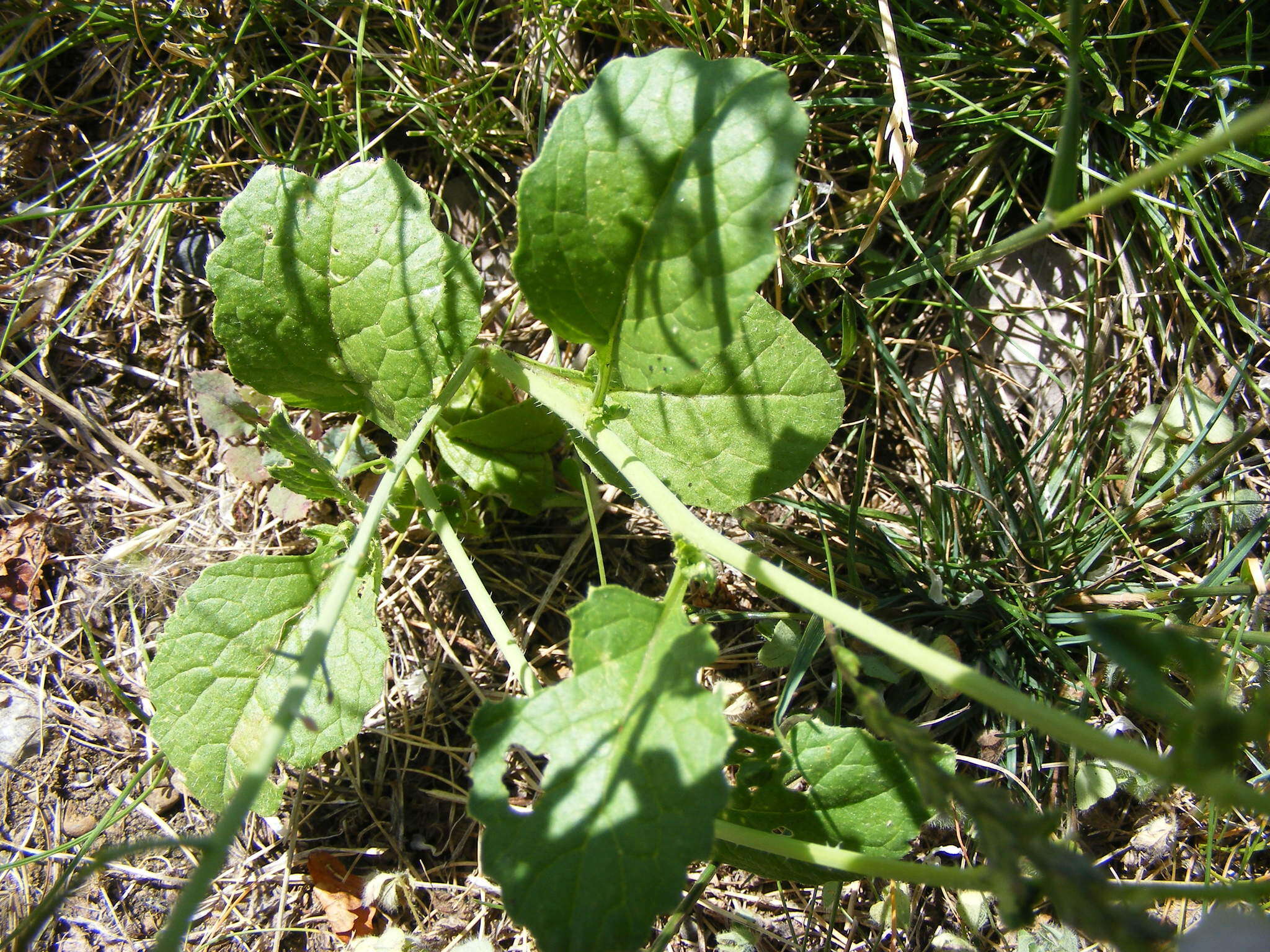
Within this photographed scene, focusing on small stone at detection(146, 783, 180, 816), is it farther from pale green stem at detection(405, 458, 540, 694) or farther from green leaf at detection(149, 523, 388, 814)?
pale green stem at detection(405, 458, 540, 694)

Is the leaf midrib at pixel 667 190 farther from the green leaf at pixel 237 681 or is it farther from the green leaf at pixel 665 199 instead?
the green leaf at pixel 237 681

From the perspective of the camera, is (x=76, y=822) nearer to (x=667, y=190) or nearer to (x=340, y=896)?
(x=340, y=896)

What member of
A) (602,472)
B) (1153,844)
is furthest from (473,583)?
(1153,844)

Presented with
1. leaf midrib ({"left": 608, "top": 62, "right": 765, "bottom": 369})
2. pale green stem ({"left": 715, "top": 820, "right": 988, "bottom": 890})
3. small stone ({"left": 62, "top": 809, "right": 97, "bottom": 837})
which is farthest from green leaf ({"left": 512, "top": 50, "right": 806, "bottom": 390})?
small stone ({"left": 62, "top": 809, "right": 97, "bottom": 837})

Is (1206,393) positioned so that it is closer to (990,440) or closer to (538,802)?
(990,440)

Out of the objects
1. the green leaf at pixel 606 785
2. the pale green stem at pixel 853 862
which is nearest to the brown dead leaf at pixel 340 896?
the green leaf at pixel 606 785
